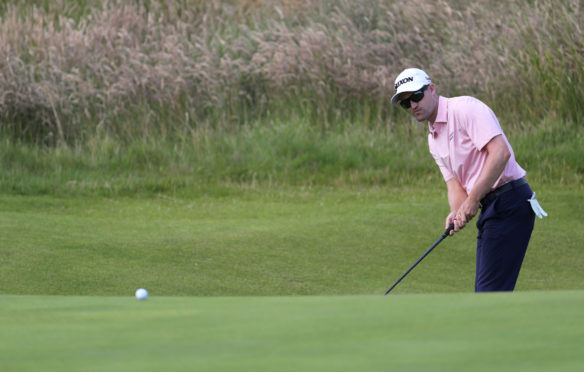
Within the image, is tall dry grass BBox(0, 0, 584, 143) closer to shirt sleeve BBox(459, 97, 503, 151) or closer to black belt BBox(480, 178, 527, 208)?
black belt BBox(480, 178, 527, 208)

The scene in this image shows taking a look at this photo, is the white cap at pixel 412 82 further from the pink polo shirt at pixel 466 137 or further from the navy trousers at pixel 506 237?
the navy trousers at pixel 506 237

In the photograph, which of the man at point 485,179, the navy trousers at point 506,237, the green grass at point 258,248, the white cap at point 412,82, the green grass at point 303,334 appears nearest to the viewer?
the green grass at point 303,334

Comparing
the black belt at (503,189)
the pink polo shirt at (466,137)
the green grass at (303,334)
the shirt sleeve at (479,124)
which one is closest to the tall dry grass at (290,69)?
the pink polo shirt at (466,137)

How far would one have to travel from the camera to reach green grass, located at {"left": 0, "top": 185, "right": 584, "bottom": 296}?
26.0 ft

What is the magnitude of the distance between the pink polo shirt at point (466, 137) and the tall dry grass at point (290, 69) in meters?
9.29

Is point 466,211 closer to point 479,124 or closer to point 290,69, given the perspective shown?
point 479,124

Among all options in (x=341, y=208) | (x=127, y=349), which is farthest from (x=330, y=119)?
(x=127, y=349)

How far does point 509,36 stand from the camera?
52.2ft

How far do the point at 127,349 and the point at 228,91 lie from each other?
46.5 feet

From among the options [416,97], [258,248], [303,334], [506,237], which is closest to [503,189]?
[506,237]

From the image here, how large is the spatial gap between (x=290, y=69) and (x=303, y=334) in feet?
46.6

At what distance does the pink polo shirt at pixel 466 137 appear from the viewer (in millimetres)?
5617

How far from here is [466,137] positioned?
5793 mm

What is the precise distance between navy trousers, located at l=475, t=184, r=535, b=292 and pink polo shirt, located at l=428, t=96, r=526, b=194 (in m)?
0.12
